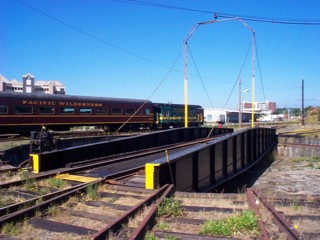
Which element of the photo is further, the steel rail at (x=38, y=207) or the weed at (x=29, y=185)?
the weed at (x=29, y=185)

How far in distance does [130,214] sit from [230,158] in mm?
8732

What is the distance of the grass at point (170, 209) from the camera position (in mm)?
5477

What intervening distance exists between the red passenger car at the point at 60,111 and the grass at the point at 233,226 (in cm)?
1475

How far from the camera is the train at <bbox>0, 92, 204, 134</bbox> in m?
23.5

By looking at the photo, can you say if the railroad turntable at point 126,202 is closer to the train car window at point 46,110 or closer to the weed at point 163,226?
the weed at point 163,226

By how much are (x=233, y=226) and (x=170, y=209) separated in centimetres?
121

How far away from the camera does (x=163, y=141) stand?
52.5ft

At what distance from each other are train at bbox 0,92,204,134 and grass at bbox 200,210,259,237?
13.6m

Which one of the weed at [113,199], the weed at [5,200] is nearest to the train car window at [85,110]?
the weed at [5,200]

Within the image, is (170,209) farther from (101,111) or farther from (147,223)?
(101,111)

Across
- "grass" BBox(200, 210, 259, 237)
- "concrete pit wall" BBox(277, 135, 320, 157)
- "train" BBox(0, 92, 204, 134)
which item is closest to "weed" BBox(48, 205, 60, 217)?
"grass" BBox(200, 210, 259, 237)

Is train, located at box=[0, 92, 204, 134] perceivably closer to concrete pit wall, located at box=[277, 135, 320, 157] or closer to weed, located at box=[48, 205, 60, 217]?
concrete pit wall, located at box=[277, 135, 320, 157]

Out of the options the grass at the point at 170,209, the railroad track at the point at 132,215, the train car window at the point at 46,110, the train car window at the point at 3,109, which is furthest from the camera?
the train car window at the point at 46,110

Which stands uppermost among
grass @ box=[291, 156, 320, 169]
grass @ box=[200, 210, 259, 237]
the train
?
the train
